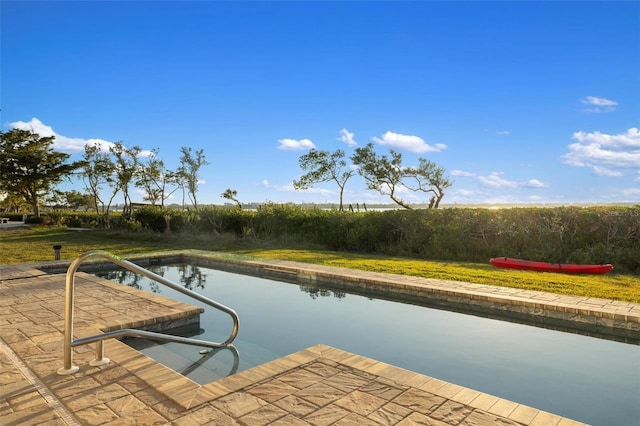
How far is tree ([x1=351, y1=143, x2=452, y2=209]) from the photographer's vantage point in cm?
2419

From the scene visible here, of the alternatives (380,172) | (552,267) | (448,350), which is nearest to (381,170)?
(380,172)

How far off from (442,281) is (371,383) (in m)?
4.54

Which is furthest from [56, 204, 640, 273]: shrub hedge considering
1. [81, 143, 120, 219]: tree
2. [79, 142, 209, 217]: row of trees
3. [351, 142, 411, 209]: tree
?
[81, 143, 120, 219]: tree

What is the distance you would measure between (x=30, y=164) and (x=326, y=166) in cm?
1984

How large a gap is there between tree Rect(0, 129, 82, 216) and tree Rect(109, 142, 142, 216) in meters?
4.12

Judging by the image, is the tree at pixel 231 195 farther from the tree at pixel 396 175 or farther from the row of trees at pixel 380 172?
the tree at pixel 396 175

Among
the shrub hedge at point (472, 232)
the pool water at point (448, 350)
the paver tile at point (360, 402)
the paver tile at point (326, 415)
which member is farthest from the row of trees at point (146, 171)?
the paver tile at point (326, 415)

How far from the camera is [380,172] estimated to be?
83.1ft

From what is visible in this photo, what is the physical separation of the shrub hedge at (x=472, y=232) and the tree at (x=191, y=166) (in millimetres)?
13028

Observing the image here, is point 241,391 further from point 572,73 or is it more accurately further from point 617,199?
point 617,199

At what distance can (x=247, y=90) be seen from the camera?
15.1 meters

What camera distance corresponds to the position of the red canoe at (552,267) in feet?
28.6

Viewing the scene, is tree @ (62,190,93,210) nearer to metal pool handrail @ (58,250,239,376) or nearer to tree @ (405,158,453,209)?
tree @ (405,158,453,209)

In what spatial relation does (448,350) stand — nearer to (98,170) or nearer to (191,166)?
(191,166)
